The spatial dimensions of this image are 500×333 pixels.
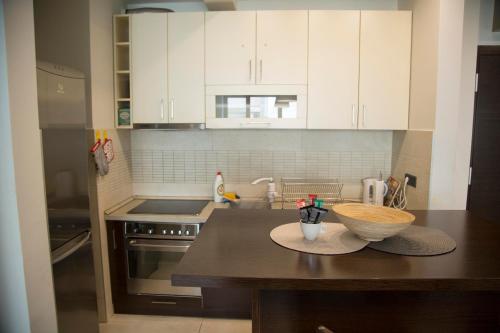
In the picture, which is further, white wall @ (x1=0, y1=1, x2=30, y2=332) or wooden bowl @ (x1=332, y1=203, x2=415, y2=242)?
white wall @ (x1=0, y1=1, x2=30, y2=332)

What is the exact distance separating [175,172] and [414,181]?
195 cm

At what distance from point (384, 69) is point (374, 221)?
1.60 meters

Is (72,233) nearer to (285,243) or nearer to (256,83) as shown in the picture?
(285,243)

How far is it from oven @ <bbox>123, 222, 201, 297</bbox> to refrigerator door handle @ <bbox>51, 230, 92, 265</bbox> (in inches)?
15.7

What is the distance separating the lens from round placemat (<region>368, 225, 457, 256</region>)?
1.10 metres

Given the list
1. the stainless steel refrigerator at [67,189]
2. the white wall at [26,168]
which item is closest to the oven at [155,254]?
the stainless steel refrigerator at [67,189]

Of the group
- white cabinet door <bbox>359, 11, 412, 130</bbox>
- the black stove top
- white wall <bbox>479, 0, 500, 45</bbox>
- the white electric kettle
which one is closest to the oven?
the black stove top

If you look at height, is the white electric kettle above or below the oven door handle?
above

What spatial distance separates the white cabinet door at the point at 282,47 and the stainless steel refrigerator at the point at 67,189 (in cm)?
125

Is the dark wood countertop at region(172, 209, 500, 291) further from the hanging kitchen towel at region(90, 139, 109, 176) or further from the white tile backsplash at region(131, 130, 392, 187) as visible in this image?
the white tile backsplash at region(131, 130, 392, 187)

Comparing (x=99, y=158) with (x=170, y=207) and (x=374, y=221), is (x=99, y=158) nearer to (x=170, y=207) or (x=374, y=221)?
(x=170, y=207)

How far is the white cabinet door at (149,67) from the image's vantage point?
2.35 meters

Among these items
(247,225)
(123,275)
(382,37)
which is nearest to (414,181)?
(382,37)

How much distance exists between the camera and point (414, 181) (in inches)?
87.7
